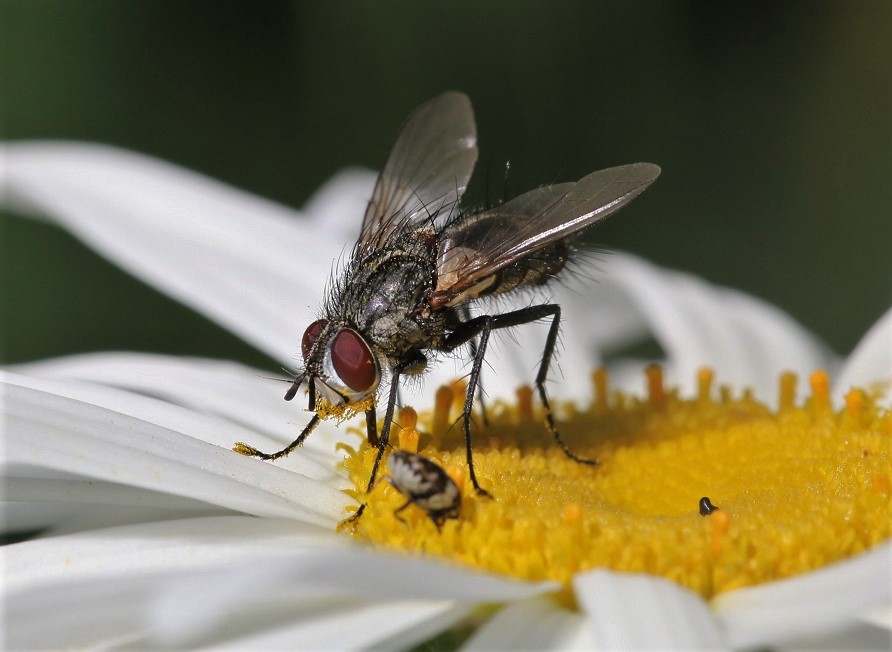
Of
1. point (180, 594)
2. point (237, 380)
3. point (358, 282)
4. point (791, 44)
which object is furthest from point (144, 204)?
point (791, 44)

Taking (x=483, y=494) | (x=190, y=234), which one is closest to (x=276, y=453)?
(x=483, y=494)

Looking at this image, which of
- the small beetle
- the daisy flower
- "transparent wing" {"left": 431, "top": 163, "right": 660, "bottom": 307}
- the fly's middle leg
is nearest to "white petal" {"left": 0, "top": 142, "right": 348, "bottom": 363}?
the daisy flower

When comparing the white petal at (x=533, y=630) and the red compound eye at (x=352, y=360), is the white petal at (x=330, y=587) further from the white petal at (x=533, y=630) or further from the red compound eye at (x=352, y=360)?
the red compound eye at (x=352, y=360)

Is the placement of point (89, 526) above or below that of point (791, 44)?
below

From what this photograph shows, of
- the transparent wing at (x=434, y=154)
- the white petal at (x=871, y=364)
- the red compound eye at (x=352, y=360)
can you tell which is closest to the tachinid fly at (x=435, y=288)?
the red compound eye at (x=352, y=360)

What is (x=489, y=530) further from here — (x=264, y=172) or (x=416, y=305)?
(x=264, y=172)

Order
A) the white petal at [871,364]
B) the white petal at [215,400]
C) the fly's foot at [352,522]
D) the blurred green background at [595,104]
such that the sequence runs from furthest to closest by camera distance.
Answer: the blurred green background at [595,104], the white petal at [871,364], the white petal at [215,400], the fly's foot at [352,522]
